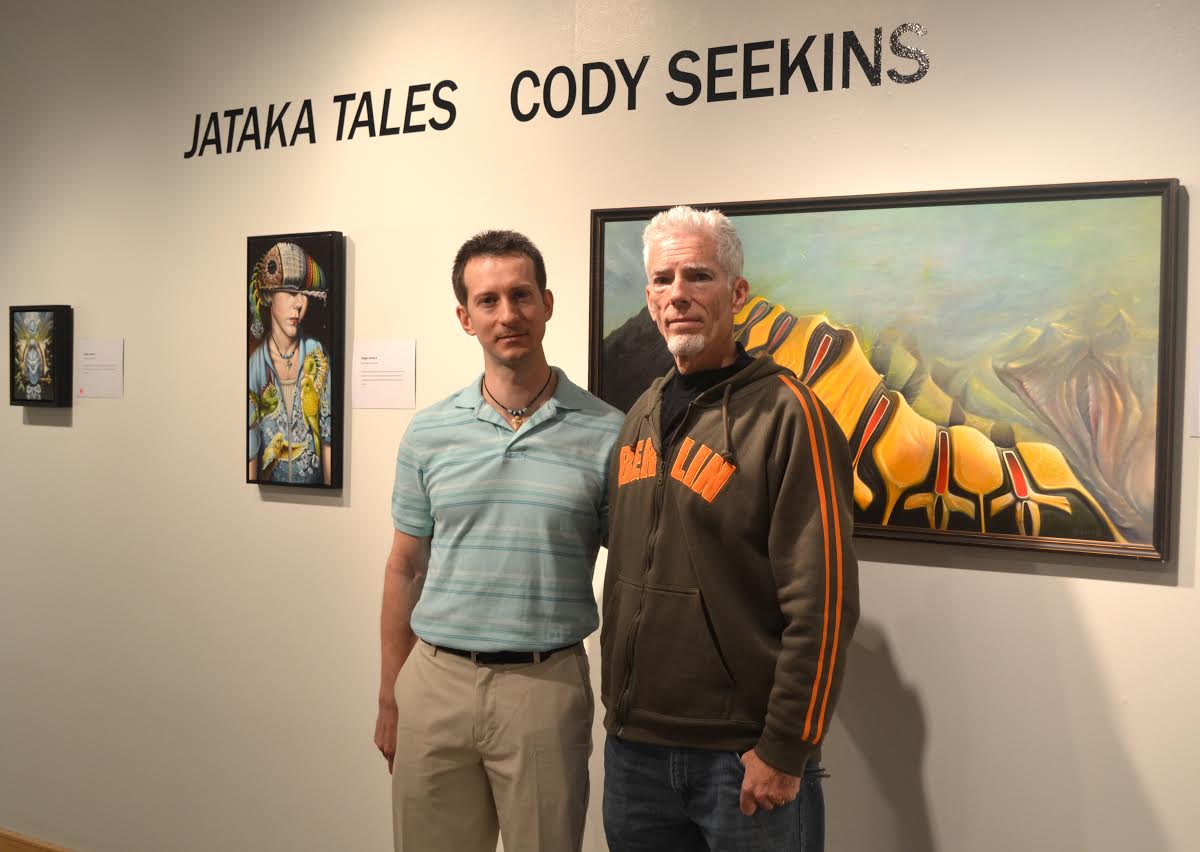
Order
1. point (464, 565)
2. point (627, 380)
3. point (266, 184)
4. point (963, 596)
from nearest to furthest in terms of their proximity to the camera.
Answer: point (464, 565) → point (963, 596) → point (627, 380) → point (266, 184)

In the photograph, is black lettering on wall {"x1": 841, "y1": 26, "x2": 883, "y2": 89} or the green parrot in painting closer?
black lettering on wall {"x1": 841, "y1": 26, "x2": 883, "y2": 89}

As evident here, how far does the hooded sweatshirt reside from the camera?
1.47m

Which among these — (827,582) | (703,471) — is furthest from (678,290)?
(827,582)

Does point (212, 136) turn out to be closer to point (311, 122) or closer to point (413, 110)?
point (311, 122)

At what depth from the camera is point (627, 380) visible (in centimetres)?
227

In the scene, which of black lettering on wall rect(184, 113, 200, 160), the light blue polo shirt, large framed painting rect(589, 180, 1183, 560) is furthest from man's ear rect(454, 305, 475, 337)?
black lettering on wall rect(184, 113, 200, 160)

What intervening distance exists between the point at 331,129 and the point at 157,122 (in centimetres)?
70

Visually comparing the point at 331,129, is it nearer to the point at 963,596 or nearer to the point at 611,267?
the point at 611,267

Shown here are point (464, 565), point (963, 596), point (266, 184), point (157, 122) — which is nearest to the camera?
point (464, 565)

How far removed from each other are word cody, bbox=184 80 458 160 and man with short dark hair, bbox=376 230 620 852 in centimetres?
85

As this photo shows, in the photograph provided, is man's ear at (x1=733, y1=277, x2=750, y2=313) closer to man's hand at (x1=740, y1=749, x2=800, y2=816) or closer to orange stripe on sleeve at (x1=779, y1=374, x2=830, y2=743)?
orange stripe on sleeve at (x1=779, y1=374, x2=830, y2=743)

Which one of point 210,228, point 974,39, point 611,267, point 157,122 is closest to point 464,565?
point 611,267

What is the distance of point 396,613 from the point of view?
6.67 ft

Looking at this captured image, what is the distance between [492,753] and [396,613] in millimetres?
393
